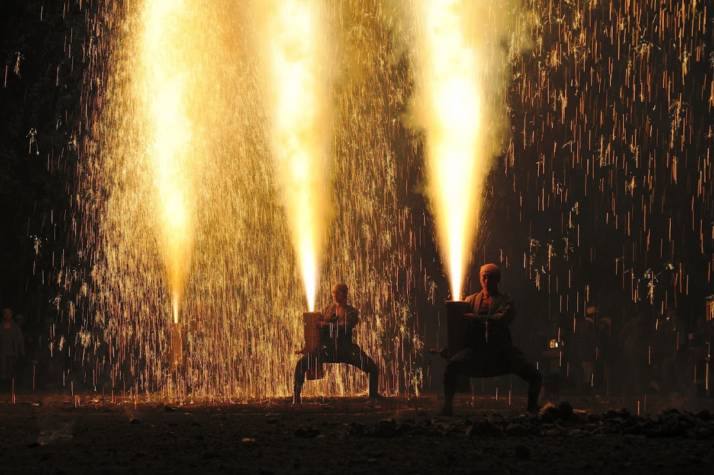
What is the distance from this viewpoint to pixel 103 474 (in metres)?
10.7

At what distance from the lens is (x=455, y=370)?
16.5 metres

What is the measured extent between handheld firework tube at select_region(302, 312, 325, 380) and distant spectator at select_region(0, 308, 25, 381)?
24.9ft

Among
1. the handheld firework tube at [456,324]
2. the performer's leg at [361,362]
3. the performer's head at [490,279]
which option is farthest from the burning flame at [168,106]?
the performer's head at [490,279]

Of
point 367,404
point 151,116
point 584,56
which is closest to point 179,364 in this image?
point 367,404

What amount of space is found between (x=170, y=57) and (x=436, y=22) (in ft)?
21.2

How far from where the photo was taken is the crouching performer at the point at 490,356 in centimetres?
1641

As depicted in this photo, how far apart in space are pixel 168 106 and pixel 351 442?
1489cm

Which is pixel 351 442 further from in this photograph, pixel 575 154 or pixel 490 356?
pixel 575 154

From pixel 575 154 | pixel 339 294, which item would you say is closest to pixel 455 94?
pixel 339 294

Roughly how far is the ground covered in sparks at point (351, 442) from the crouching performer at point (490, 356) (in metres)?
0.42

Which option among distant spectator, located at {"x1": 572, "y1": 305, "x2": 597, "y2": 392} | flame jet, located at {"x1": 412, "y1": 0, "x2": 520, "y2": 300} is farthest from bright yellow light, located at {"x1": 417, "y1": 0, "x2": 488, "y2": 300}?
distant spectator, located at {"x1": 572, "y1": 305, "x2": 597, "y2": 392}

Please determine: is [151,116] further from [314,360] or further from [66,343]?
[314,360]

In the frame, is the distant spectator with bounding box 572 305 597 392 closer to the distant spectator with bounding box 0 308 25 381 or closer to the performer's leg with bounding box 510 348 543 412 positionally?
the performer's leg with bounding box 510 348 543 412

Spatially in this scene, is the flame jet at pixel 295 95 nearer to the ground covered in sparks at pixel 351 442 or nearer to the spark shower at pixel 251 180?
the spark shower at pixel 251 180
